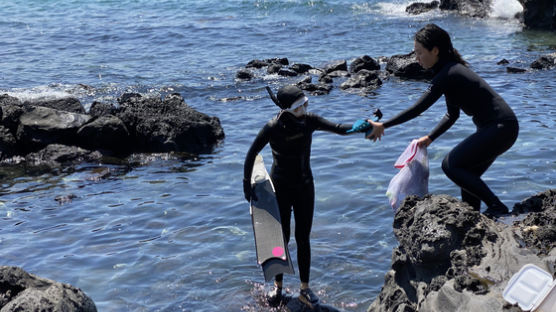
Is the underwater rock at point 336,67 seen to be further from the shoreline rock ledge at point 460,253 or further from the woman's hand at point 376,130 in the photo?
the shoreline rock ledge at point 460,253

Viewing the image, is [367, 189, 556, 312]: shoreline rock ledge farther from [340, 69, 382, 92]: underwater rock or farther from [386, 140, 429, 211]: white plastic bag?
[340, 69, 382, 92]: underwater rock

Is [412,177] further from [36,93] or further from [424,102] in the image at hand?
[36,93]

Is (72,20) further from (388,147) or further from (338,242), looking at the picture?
(338,242)

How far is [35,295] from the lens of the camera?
5062 mm

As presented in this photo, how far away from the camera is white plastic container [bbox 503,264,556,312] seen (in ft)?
12.9

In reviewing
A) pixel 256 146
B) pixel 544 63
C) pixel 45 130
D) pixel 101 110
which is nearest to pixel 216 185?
pixel 45 130

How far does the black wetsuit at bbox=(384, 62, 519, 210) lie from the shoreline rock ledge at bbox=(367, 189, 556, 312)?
47cm

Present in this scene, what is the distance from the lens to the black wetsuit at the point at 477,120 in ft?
19.3

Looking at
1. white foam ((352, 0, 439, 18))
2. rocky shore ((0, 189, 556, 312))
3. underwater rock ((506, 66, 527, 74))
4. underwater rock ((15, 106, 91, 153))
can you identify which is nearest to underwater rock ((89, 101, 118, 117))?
underwater rock ((15, 106, 91, 153))

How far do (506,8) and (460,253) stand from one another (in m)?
25.4

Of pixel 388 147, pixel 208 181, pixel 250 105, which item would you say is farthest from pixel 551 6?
pixel 208 181

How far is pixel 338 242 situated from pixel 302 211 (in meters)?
1.91

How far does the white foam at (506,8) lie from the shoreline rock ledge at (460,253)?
77.7ft

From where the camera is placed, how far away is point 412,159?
6.27 meters
